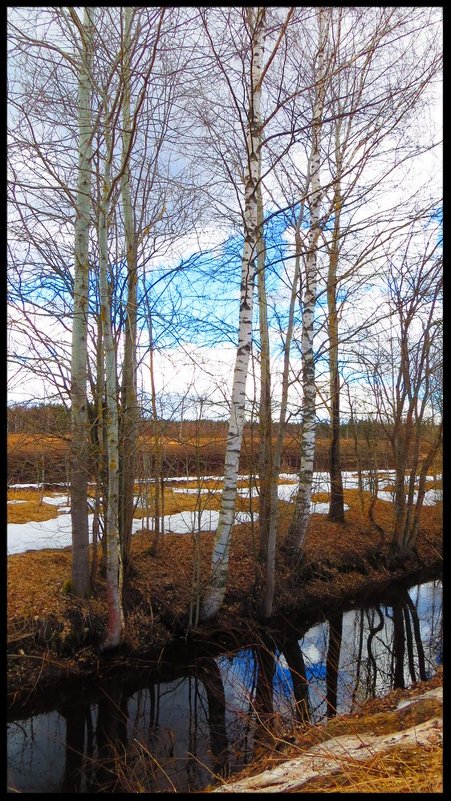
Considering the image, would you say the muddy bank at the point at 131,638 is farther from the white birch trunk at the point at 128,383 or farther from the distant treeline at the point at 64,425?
the distant treeline at the point at 64,425

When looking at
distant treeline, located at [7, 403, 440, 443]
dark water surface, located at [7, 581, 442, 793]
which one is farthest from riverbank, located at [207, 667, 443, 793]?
distant treeline, located at [7, 403, 440, 443]

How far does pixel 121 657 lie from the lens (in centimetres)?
614

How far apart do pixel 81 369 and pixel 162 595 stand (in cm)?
377

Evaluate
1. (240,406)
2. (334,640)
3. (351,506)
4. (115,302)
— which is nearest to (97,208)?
(115,302)

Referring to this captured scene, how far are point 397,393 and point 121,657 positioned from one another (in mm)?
8592

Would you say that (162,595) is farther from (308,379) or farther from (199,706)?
(308,379)

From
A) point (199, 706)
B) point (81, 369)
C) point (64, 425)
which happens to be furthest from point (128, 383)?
point (199, 706)

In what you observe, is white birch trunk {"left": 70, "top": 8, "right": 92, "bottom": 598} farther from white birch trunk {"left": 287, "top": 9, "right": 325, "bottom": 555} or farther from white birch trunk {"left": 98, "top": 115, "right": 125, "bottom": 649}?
white birch trunk {"left": 287, "top": 9, "right": 325, "bottom": 555}

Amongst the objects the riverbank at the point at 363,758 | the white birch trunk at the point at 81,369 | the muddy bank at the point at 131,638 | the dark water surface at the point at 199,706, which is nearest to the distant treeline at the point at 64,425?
the white birch trunk at the point at 81,369

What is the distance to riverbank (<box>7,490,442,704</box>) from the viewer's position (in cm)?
571

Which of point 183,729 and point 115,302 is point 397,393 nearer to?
point 115,302

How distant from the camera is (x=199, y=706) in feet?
18.4

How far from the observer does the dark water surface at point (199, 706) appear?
4.34m

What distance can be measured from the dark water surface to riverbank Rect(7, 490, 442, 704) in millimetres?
348
